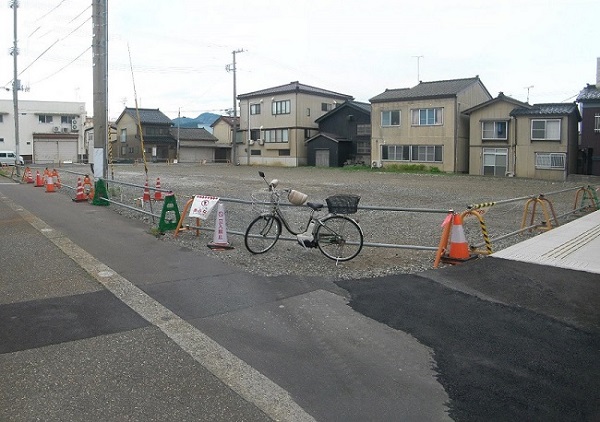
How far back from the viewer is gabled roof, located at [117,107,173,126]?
67.8m

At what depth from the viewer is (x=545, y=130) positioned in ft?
115

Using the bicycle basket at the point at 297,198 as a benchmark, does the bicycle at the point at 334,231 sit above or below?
below

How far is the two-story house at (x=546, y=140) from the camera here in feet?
112

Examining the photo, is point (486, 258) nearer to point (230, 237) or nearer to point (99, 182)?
point (230, 237)

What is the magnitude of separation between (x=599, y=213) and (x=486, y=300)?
9727 mm

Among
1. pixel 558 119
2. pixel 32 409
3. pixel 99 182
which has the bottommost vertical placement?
pixel 32 409

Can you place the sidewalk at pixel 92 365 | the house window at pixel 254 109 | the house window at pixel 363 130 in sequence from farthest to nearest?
the house window at pixel 254 109 < the house window at pixel 363 130 < the sidewalk at pixel 92 365

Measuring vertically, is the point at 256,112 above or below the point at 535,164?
→ above

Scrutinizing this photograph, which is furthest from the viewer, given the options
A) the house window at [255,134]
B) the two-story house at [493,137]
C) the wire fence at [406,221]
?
the house window at [255,134]

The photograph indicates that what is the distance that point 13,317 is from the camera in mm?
5262

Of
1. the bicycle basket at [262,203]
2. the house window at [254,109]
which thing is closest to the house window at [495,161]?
the house window at [254,109]

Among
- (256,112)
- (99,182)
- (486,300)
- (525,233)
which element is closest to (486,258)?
(486,300)

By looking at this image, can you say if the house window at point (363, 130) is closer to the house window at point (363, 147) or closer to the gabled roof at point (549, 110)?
the house window at point (363, 147)

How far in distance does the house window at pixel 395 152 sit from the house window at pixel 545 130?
9884 mm
